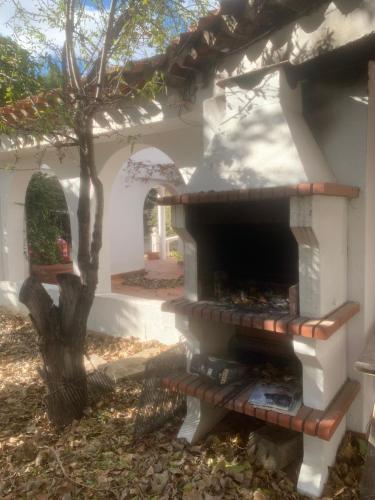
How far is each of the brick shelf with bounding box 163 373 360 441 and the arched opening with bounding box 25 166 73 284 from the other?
8.17m

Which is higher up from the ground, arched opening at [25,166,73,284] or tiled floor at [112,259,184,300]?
arched opening at [25,166,73,284]

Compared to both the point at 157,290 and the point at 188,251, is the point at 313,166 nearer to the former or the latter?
the point at 188,251

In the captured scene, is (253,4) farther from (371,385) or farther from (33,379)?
(33,379)

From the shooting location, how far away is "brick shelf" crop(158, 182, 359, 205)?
254cm

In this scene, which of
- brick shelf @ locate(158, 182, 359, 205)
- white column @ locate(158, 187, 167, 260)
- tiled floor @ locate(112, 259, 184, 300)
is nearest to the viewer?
brick shelf @ locate(158, 182, 359, 205)

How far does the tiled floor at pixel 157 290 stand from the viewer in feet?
28.9

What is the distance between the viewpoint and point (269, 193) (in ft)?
8.89

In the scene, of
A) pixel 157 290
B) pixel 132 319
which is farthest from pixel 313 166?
pixel 157 290

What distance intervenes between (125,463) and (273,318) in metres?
1.81

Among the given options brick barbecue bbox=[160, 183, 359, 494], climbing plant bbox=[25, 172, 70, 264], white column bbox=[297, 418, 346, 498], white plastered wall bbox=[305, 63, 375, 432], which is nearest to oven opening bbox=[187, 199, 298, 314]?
brick barbecue bbox=[160, 183, 359, 494]

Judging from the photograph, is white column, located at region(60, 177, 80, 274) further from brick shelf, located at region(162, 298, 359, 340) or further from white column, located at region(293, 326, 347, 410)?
white column, located at region(293, 326, 347, 410)

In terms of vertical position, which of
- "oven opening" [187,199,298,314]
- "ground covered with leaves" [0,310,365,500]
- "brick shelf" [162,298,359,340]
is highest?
"oven opening" [187,199,298,314]

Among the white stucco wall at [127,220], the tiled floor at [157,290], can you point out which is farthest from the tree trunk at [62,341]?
the white stucco wall at [127,220]

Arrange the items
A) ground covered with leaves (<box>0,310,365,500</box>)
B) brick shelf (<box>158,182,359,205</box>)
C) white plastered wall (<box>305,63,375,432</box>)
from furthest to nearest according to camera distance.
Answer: white plastered wall (<box>305,63,375,432</box>), ground covered with leaves (<box>0,310,365,500</box>), brick shelf (<box>158,182,359,205</box>)
